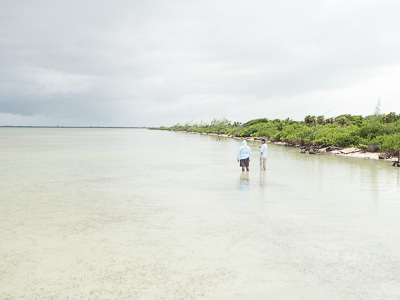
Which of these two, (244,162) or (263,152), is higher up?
(263,152)

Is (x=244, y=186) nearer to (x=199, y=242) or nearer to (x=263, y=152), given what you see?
(x=263, y=152)

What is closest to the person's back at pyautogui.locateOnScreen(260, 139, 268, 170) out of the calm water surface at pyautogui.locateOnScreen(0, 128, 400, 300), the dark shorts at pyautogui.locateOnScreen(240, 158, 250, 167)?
the dark shorts at pyautogui.locateOnScreen(240, 158, 250, 167)

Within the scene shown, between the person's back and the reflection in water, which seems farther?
the person's back

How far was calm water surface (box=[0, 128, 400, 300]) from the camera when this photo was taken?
204 inches

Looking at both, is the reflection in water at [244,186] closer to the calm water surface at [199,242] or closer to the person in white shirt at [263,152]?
the calm water surface at [199,242]

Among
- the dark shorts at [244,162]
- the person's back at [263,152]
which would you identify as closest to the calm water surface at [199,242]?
the dark shorts at [244,162]

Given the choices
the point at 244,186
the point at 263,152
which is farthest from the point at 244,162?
the point at 244,186

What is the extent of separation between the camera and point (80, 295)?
492 cm

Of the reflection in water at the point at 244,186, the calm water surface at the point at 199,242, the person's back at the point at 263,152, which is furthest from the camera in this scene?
the person's back at the point at 263,152

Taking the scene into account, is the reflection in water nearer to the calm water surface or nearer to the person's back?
the calm water surface

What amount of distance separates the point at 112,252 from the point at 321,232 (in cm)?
478

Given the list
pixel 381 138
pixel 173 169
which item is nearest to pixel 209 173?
pixel 173 169

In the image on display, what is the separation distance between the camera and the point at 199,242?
7.07 metres

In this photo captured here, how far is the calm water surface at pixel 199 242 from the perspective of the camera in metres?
5.19
